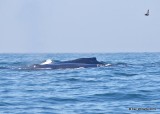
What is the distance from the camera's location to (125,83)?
1217 inches

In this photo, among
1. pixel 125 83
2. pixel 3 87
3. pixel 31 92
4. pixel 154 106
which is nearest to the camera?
pixel 154 106

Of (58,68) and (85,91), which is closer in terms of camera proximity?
(85,91)

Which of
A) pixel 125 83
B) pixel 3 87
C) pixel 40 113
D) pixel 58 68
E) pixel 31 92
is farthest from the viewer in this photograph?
pixel 58 68

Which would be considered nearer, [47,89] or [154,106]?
[154,106]

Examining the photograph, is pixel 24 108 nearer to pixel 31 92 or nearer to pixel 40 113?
pixel 40 113

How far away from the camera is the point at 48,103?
2189cm

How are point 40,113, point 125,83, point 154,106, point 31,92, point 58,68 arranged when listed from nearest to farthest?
point 40,113
point 154,106
point 31,92
point 125,83
point 58,68

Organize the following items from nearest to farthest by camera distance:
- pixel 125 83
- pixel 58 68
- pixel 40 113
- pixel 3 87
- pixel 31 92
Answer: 1. pixel 40 113
2. pixel 31 92
3. pixel 3 87
4. pixel 125 83
5. pixel 58 68

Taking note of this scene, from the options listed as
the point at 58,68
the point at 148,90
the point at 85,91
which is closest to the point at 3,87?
the point at 85,91

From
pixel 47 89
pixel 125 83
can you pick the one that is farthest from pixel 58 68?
pixel 47 89

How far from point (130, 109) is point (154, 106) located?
3.81 feet

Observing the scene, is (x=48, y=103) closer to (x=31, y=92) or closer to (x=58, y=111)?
(x=58, y=111)

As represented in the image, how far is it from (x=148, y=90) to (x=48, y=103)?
6183mm

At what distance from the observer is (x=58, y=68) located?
4938 centimetres
